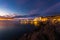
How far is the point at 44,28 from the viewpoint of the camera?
9430 mm

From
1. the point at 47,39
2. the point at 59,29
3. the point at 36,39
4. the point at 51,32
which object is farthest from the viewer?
the point at 59,29

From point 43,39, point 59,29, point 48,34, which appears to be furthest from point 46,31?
point 59,29

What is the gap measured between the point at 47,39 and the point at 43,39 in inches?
21.0

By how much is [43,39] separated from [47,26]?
1.66 m

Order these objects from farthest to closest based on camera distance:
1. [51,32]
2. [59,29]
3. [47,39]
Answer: [59,29] < [51,32] < [47,39]

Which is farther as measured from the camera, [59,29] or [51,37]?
[59,29]

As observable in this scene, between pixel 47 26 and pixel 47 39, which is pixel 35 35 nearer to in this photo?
pixel 47 39

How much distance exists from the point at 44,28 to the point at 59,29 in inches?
409

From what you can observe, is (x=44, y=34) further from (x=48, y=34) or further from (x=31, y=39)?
(x=31, y=39)

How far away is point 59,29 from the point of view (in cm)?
1919

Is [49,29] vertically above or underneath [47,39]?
above

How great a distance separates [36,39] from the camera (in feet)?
25.5

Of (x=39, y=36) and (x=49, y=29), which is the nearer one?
(x=39, y=36)

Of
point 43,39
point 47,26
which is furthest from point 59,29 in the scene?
point 43,39
